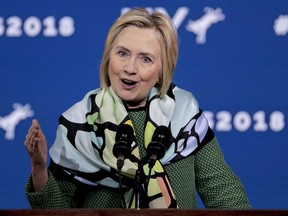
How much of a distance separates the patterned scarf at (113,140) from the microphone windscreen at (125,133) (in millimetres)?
30

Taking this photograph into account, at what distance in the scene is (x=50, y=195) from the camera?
1.88 metres

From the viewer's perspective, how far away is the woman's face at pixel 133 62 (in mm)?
1994

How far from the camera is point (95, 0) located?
2.67 metres

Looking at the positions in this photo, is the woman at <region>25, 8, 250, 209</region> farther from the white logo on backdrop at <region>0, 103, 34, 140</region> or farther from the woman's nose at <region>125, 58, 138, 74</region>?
the white logo on backdrop at <region>0, 103, 34, 140</region>

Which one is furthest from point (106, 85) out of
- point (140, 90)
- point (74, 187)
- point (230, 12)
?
point (230, 12)

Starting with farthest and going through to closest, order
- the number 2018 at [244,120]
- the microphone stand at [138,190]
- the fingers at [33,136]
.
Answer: the number 2018 at [244,120], the microphone stand at [138,190], the fingers at [33,136]

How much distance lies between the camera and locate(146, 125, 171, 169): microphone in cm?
182

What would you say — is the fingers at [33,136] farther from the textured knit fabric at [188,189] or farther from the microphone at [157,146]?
the microphone at [157,146]

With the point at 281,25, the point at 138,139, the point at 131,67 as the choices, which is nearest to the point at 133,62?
the point at 131,67

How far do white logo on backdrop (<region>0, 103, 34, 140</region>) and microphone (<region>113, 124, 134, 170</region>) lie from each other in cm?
77

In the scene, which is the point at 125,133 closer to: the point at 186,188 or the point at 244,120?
the point at 186,188

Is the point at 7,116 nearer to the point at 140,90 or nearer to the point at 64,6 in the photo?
the point at 64,6

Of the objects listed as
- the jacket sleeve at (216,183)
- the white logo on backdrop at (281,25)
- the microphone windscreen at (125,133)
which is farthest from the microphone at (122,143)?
the white logo on backdrop at (281,25)

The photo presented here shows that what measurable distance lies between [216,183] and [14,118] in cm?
88
